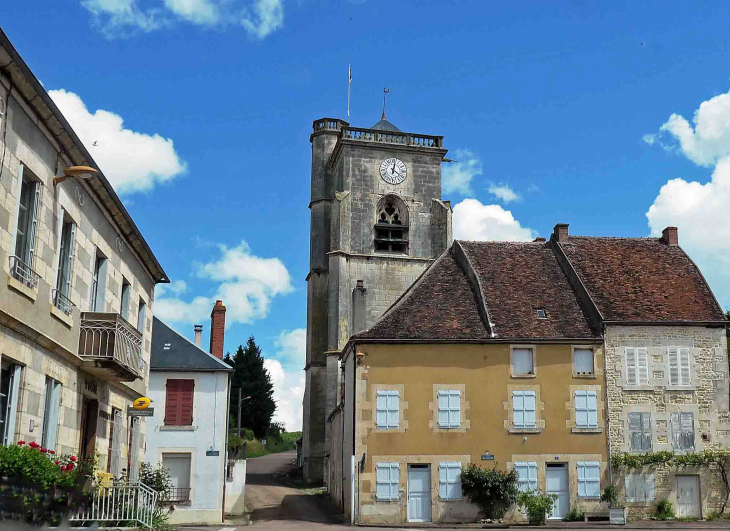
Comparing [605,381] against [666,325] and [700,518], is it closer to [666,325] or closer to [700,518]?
[666,325]

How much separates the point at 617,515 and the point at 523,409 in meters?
3.87

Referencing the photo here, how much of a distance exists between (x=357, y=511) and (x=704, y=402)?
1097 cm

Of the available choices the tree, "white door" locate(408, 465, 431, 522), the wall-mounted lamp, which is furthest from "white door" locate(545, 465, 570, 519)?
the tree

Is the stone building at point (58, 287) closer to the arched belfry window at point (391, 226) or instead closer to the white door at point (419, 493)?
the white door at point (419, 493)

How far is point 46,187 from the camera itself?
41.3 feet

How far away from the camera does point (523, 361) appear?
25.7 metres

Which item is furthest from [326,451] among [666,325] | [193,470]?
[666,325]

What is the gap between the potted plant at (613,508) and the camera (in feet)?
78.2

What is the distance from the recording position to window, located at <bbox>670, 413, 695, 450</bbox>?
83.6ft

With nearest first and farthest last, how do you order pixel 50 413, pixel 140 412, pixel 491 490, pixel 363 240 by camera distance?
pixel 50 413 → pixel 140 412 → pixel 491 490 → pixel 363 240

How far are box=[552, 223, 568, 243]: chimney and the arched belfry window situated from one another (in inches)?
449

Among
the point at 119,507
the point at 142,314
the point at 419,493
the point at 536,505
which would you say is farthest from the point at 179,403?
the point at 119,507

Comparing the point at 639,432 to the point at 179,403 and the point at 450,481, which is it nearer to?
the point at 450,481

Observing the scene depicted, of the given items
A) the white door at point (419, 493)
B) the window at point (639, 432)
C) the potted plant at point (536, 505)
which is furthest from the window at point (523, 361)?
the white door at point (419, 493)
